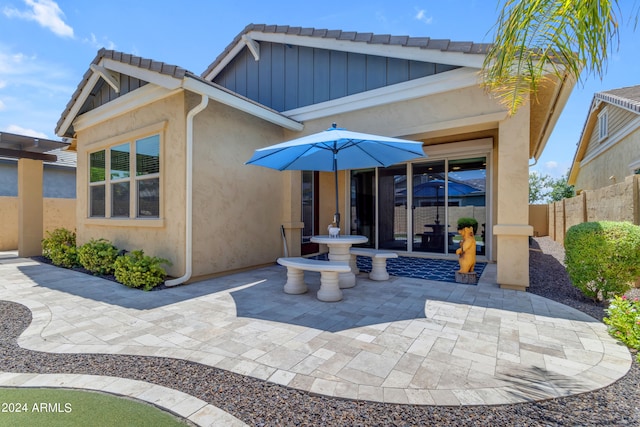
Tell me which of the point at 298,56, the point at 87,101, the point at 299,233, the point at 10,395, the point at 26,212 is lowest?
the point at 10,395

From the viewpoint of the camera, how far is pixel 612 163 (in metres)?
13.5

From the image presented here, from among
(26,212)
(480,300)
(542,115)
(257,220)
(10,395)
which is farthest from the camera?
(26,212)

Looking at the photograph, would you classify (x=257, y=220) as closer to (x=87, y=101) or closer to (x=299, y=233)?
(x=299, y=233)

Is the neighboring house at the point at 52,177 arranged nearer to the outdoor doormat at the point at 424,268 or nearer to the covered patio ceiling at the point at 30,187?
the covered patio ceiling at the point at 30,187

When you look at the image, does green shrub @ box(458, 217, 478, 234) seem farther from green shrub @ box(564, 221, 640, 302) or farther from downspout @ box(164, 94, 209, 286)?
downspout @ box(164, 94, 209, 286)

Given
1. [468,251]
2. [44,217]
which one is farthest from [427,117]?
[44,217]

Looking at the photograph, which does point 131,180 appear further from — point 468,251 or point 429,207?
point 429,207

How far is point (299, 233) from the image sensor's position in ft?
26.8

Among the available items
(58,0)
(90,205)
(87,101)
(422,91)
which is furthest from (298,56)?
(90,205)

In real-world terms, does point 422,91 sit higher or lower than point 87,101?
lower

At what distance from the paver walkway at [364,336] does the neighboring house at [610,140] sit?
1134cm

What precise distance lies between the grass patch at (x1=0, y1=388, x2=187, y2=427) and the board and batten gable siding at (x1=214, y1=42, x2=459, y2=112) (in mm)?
6757

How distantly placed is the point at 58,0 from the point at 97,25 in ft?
3.62

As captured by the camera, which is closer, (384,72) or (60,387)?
(60,387)
